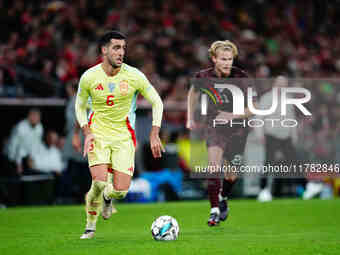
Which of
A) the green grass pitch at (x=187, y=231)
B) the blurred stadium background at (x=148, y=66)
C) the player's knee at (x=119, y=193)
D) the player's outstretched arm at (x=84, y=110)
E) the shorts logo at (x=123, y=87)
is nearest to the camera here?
the green grass pitch at (x=187, y=231)

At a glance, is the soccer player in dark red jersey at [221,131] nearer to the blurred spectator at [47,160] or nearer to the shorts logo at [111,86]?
the shorts logo at [111,86]

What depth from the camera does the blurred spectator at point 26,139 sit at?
57.2ft

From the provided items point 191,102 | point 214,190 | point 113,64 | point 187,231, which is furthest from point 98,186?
point 191,102

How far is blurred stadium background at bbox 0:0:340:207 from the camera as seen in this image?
17953 mm

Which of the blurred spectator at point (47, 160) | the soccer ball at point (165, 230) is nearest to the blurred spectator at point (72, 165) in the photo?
the blurred spectator at point (47, 160)

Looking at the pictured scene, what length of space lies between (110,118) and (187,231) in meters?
2.05

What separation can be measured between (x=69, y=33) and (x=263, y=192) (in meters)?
6.52

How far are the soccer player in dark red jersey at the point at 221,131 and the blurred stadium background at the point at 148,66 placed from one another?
614 cm

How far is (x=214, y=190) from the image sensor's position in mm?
11688

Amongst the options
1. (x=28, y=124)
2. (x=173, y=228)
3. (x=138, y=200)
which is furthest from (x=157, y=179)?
(x=173, y=228)

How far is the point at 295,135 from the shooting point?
18969 millimetres

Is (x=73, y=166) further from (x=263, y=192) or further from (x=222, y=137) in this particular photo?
(x=222, y=137)

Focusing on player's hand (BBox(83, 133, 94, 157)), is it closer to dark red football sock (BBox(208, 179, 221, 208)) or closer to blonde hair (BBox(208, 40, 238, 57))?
dark red football sock (BBox(208, 179, 221, 208))

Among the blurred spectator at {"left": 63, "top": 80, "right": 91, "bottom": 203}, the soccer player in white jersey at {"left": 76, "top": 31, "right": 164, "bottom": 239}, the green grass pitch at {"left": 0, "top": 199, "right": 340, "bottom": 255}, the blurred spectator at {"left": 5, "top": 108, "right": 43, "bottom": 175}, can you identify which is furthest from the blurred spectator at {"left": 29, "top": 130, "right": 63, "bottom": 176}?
the soccer player in white jersey at {"left": 76, "top": 31, "right": 164, "bottom": 239}
